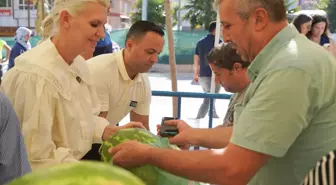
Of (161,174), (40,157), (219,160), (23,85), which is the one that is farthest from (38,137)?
(219,160)

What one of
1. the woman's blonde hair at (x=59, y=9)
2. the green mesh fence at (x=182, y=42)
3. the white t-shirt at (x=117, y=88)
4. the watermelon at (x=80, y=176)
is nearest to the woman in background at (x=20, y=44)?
the white t-shirt at (x=117, y=88)

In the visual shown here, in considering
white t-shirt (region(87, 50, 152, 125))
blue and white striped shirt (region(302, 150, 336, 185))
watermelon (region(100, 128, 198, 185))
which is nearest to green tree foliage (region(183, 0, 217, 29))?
white t-shirt (region(87, 50, 152, 125))

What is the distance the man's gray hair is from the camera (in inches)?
59.9

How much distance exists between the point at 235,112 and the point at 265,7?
476 mm

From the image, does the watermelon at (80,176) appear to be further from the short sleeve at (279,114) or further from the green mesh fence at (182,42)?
the green mesh fence at (182,42)

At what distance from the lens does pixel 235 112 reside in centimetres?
181

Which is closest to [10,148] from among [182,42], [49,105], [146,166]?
[146,166]

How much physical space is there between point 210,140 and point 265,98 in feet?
3.12

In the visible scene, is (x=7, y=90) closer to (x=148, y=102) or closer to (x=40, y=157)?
(x=40, y=157)

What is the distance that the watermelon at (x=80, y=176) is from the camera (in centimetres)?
49

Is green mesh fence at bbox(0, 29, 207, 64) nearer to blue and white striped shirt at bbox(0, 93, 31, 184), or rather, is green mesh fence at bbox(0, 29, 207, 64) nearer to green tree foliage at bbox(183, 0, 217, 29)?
green tree foliage at bbox(183, 0, 217, 29)

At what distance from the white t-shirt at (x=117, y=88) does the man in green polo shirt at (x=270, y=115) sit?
1.46 m

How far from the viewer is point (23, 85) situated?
183 cm

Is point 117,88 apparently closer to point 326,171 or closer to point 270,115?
point 270,115
